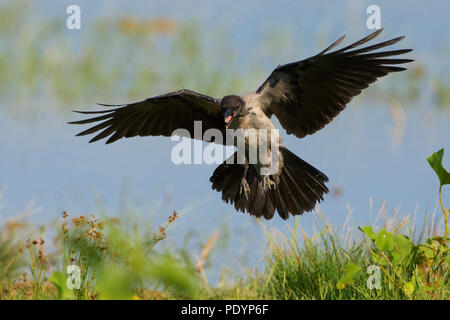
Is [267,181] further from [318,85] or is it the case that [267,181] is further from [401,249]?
[401,249]

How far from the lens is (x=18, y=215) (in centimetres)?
521

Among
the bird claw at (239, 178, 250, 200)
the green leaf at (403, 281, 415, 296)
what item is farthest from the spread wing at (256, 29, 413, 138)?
the green leaf at (403, 281, 415, 296)

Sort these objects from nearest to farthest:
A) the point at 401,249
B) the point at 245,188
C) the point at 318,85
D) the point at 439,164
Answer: the point at 439,164 < the point at 401,249 < the point at 318,85 < the point at 245,188

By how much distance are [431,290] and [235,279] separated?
1.62 meters

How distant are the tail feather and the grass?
1.41 ft

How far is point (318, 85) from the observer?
18.4 ft

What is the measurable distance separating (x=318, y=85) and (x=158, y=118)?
1611 millimetres

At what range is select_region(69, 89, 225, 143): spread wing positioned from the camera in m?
6.01

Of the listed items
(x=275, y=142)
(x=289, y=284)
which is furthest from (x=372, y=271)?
(x=275, y=142)

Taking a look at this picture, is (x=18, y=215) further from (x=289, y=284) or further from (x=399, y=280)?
(x=399, y=280)

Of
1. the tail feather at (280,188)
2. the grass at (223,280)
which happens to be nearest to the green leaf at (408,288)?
the grass at (223,280)

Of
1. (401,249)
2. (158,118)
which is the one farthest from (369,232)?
(158,118)
